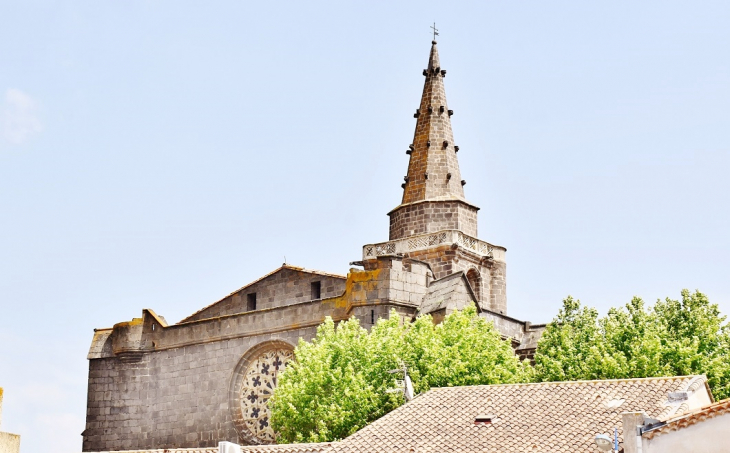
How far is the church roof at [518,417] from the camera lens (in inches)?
1075

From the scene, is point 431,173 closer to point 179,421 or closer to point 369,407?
point 179,421

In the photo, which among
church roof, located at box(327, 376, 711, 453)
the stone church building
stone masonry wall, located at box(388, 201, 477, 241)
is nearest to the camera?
church roof, located at box(327, 376, 711, 453)

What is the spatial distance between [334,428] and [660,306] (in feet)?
36.8

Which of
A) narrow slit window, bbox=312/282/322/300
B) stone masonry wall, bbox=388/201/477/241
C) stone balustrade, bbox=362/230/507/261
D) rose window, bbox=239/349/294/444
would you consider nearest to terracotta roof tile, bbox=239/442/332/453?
rose window, bbox=239/349/294/444

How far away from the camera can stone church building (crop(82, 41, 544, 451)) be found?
1661 inches

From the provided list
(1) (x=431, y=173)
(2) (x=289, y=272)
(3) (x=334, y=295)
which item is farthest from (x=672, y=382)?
(1) (x=431, y=173)

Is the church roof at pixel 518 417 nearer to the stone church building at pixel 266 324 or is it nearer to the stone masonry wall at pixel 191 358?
the stone church building at pixel 266 324

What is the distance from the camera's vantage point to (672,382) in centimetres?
2852

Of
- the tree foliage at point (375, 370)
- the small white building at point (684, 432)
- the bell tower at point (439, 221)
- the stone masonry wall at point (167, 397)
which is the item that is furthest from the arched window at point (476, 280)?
the small white building at point (684, 432)

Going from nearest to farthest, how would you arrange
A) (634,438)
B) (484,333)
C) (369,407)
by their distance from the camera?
(634,438), (369,407), (484,333)

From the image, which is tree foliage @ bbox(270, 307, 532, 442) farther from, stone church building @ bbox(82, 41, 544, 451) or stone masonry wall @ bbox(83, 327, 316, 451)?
stone masonry wall @ bbox(83, 327, 316, 451)

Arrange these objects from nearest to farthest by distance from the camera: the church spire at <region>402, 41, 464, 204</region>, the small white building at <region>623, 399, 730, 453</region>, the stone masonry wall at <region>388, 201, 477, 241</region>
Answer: the small white building at <region>623, 399, 730, 453</region> → the stone masonry wall at <region>388, 201, 477, 241</region> → the church spire at <region>402, 41, 464, 204</region>

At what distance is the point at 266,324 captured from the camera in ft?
148

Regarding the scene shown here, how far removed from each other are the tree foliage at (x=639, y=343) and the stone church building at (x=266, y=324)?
3.36m
